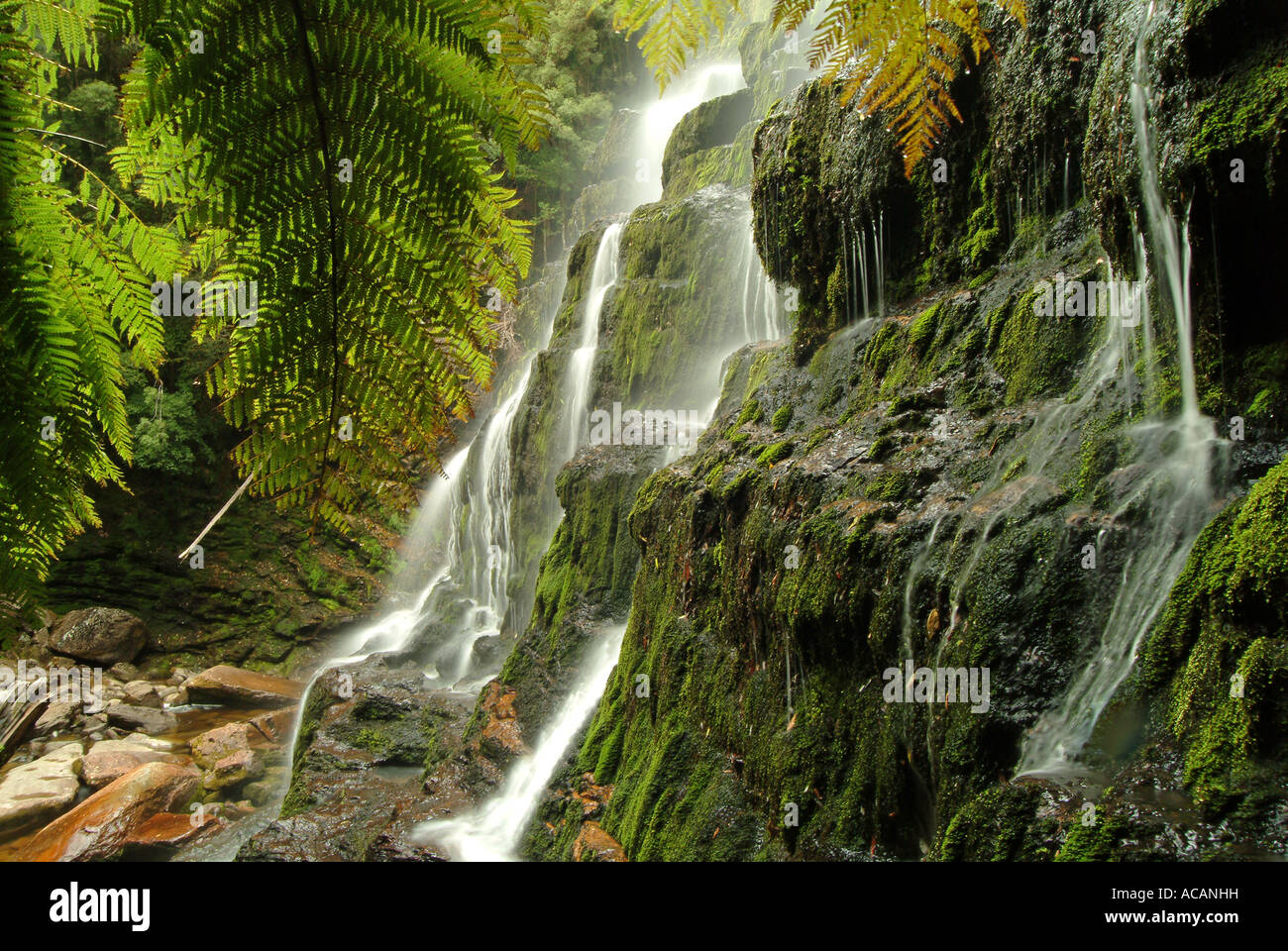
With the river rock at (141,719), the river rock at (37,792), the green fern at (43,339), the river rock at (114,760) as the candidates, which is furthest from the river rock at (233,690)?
the green fern at (43,339)

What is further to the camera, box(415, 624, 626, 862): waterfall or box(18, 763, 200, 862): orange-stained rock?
box(18, 763, 200, 862): orange-stained rock

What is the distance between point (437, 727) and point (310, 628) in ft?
22.7

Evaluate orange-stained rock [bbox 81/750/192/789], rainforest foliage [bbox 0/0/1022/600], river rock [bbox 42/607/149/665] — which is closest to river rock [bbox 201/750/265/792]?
orange-stained rock [bbox 81/750/192/789]

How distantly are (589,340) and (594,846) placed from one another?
355 inches

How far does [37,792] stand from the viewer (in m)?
9.47

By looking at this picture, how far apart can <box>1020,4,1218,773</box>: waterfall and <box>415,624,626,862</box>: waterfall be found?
4755 mm

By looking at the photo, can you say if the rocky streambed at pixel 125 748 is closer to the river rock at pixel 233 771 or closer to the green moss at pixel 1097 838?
the river rock at pixel 233 771

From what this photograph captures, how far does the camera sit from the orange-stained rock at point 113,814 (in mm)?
8367

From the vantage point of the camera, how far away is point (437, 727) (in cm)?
970


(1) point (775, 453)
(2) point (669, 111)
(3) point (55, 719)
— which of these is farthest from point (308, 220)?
(2) point (669, 111)

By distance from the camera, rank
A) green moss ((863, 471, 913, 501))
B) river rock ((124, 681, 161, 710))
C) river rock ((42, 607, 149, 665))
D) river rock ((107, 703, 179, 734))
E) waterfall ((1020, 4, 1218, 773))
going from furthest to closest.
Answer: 1. river rock ((42, 607, 149, 665))
2. river rock ((124, 681, 161, 710))
3. river rock ((107, 703, 179, 734))
4. green moss ((863, 471, 913, 501))
5. waterfall ((1020, 4, 1218, 773))

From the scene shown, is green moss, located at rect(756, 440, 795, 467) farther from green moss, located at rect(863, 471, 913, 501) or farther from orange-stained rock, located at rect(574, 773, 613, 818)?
orange-stained rock, located at rect(574, 773, 613, 818)

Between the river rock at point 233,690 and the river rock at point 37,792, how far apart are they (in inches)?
99.6

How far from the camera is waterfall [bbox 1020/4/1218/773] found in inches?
128
